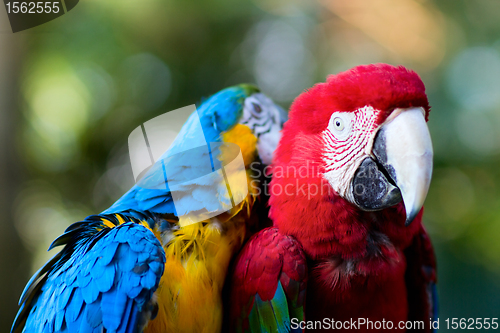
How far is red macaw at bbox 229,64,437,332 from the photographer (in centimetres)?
76

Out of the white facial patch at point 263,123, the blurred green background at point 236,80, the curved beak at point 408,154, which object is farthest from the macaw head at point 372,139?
the blurred green background at point 236,80

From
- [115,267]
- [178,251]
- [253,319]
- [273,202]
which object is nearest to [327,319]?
[253,319]

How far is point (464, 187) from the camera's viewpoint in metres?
2.40

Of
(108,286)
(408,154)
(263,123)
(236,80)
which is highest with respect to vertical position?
(236,80)

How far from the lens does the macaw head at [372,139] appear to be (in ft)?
2.39

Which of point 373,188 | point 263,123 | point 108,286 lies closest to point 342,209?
point 373,188

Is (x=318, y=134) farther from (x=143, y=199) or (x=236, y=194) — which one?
(x=143, y=199)

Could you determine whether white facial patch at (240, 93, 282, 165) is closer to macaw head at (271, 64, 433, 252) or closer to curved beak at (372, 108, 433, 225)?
macaw head at (271, 64, 433, 252)

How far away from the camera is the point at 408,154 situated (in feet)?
2.38

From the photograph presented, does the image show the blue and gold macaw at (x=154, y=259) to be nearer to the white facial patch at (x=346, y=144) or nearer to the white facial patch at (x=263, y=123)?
the white facial patch at (x=263, y=123)

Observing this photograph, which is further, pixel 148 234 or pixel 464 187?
pixel 464 187

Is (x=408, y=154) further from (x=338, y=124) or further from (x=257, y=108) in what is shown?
(x=257, y=108)

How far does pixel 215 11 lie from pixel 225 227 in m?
2.22

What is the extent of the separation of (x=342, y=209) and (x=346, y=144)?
18 cm
